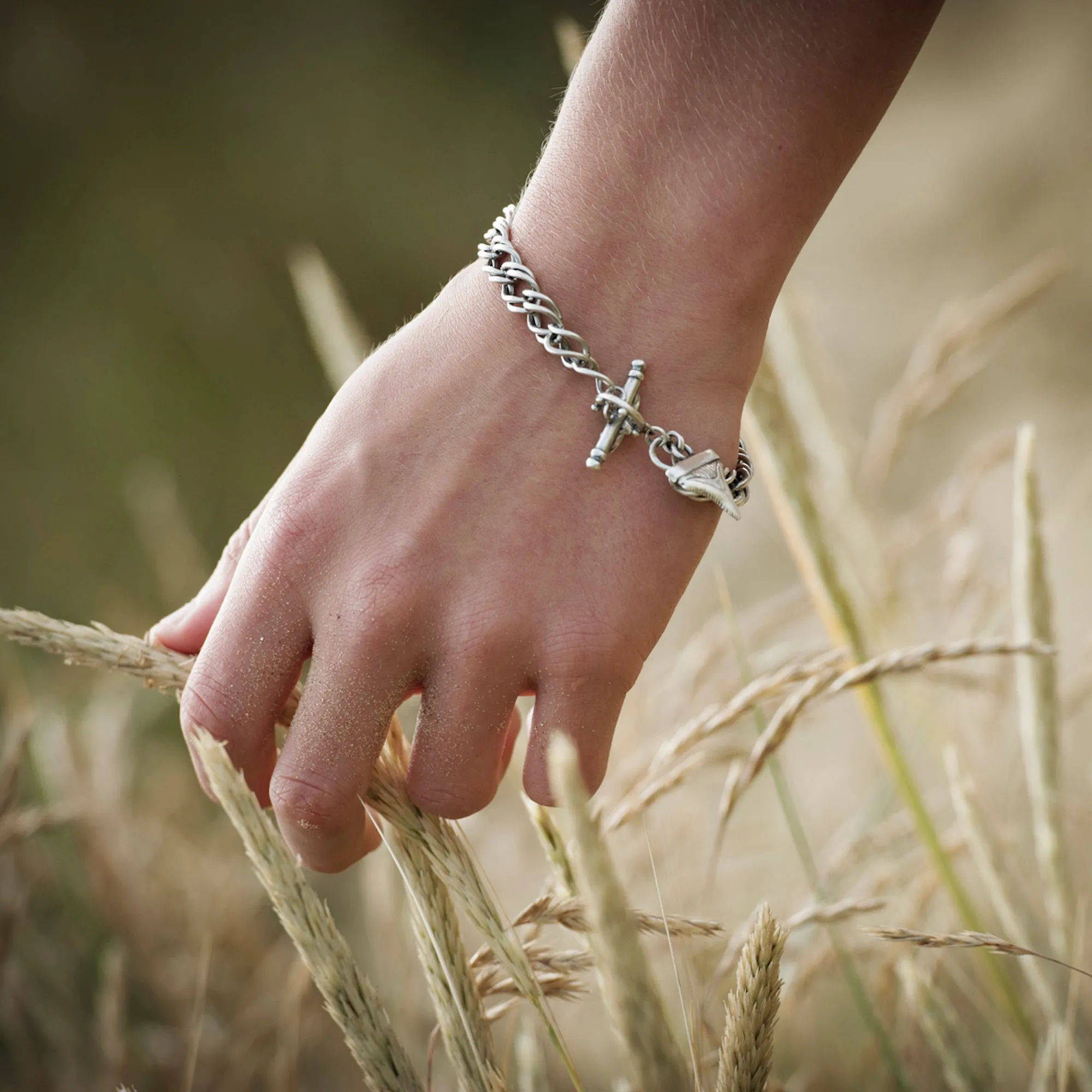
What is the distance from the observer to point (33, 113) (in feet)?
11.4

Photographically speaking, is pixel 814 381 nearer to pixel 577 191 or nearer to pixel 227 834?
pixel 577 191

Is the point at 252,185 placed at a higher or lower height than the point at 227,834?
higher

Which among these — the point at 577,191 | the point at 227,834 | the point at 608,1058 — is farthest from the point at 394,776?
the point at 227,834

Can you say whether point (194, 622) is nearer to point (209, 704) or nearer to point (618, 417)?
point (209, 704)

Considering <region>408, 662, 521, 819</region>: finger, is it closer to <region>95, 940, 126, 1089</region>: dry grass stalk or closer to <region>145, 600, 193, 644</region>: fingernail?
<region>145, 600, 193, 644</region>: fingernail

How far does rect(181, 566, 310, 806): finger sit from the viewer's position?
48 centimetres

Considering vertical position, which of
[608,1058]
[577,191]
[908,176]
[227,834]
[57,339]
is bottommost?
[608,1058]

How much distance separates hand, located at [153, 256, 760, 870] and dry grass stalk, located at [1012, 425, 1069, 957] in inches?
8.5

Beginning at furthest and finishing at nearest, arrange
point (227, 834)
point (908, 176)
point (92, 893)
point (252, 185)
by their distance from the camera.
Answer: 1. point (252, 185)
2. point (908, 176)
3. point (227, 834)
4. point (92, 893)

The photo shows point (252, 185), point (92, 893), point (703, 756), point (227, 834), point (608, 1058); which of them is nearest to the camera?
point (703, 756)

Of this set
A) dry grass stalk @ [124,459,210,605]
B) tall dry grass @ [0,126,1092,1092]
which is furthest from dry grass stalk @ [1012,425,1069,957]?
dry grass stalk @ [124,459,210,605]

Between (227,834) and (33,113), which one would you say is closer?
(227,834)

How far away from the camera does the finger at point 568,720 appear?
19.2 inches

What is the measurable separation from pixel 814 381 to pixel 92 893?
3.82 ft
